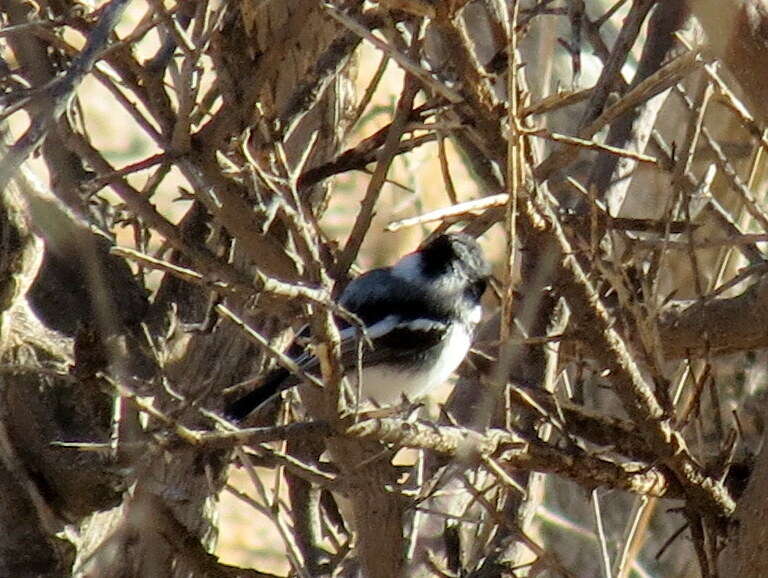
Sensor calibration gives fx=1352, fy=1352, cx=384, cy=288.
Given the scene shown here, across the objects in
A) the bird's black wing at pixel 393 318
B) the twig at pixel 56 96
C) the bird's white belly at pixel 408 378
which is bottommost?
the bird's white belly at pixel 408 378

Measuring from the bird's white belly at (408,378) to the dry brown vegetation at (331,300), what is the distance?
0.09 m

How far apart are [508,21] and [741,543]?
100cm

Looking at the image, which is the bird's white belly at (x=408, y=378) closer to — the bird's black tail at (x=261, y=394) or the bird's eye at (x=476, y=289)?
the bird's eye at (x=476, y=289)

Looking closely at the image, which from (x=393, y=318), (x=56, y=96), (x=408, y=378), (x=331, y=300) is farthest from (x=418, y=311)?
(x=56, y=96)

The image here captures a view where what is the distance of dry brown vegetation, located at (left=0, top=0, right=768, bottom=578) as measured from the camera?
2.01 meters

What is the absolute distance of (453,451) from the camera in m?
2.13

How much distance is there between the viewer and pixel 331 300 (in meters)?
1.87

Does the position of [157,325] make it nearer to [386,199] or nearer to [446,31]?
[446,31]

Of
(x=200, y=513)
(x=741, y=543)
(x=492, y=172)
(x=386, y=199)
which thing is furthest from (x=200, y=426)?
(x=386, y=199)

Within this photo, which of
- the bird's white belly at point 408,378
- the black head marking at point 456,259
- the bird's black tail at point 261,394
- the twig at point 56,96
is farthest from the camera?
the black head marking at point 456,259

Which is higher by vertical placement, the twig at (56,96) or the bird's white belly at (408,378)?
the twig at (56,96)

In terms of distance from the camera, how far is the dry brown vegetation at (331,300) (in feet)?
6.60

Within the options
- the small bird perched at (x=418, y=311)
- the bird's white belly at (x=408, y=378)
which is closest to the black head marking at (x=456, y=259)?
the small bird perched at (x=418, y=311)

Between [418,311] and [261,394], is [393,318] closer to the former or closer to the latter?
[418,311]
